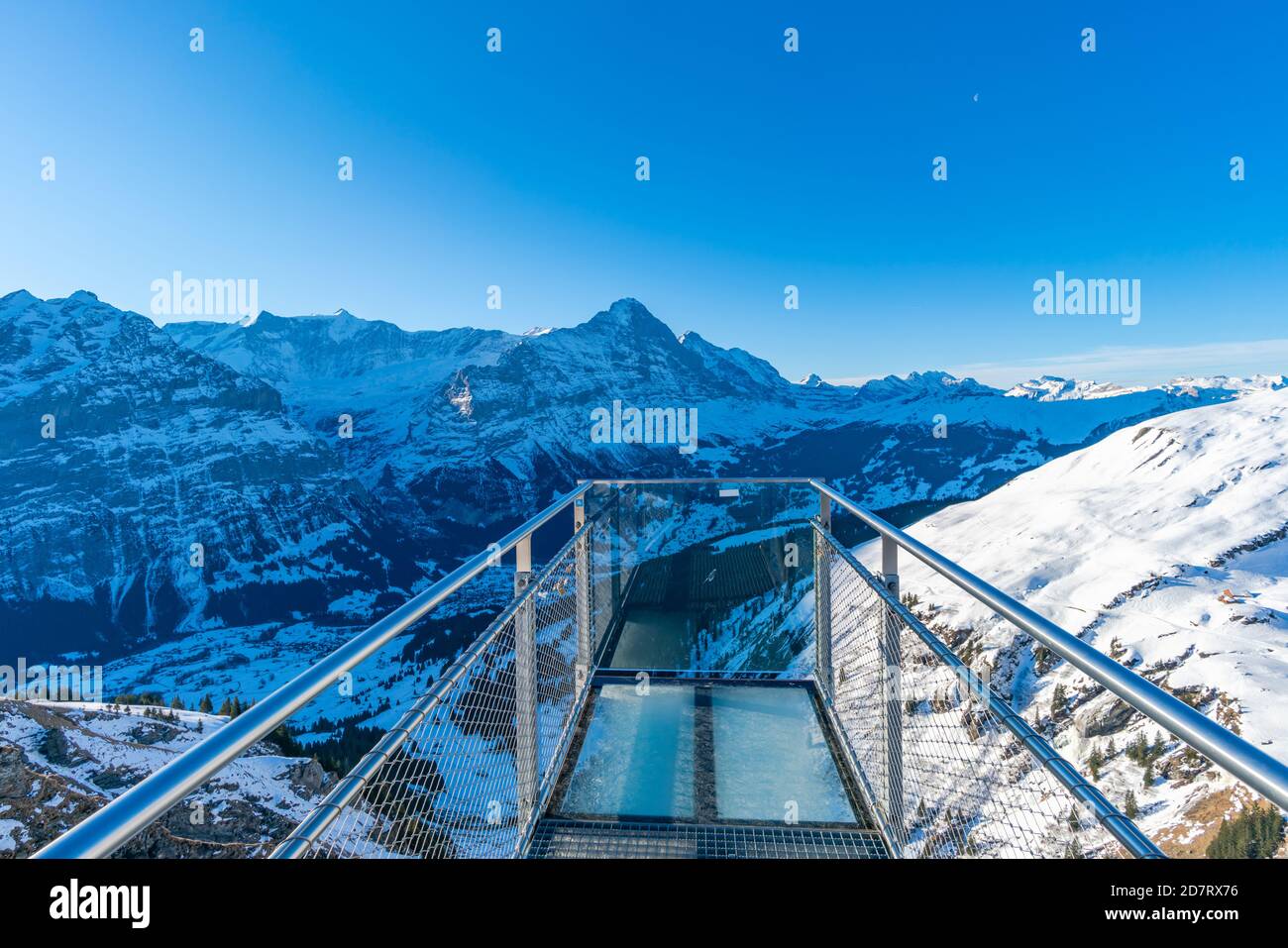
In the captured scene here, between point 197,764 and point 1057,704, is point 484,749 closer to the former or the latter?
point 197,764

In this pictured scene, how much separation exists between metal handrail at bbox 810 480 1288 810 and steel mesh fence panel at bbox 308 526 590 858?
1.42 meters

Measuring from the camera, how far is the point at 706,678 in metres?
5.08

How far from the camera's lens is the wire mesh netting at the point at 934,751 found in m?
1.90

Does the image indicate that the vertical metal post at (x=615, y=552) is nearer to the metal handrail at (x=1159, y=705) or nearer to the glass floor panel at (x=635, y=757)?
the glass floor panel at (x=635, y=757)

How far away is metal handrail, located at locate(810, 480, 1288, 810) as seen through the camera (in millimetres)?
1070

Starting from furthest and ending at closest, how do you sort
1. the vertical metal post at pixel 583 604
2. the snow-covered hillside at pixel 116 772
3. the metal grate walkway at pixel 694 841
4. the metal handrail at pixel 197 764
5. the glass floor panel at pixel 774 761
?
the snow-covered hillside at pixel 116 772 → the vertical metal post at pixel 583 604 → the glass floor panel at pixel 774 761 → the metal grate walkway at pixel 694 841 → the metal handrail at pixel 197 764

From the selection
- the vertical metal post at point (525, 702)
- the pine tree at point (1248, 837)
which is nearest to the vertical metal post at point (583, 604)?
the vertical metal post at point (525, 702)

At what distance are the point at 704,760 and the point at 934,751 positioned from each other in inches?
56.1

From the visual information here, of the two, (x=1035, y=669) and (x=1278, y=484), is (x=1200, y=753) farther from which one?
(x=1278, y=484)

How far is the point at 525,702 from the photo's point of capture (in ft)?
10.5

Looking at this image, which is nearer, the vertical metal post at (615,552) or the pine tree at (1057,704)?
the vertical metal post at (615,552)

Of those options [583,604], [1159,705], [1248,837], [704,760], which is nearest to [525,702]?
[704,760]
